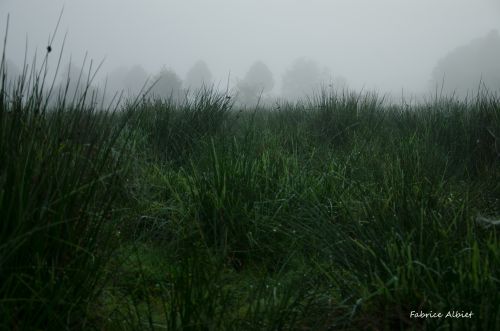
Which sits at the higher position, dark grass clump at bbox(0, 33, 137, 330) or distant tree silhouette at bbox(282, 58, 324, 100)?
distant tree silhouette at bbox(282, 58, 324, 100)

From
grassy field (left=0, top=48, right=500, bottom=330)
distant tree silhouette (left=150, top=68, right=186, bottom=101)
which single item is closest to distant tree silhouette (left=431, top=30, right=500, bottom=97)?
distant tree silhouette (left=150, top=68, right=186, bottom=101)

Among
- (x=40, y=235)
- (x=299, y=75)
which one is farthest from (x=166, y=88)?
(x=299, y=75)

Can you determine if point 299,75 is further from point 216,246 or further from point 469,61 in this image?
point 216,246

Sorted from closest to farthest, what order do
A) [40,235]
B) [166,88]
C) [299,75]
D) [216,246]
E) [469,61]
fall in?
[40,235]
[216,246]
[166,88]
[469,61]
[299,75]

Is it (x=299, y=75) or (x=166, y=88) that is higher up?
(x=299, y=75)

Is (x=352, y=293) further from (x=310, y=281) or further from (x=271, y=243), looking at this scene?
(x=271, y=243)

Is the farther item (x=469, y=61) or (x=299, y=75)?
(x=299, y=75)

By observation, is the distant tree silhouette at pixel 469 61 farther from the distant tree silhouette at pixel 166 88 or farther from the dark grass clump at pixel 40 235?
the dark grass clump at pixel 40 235

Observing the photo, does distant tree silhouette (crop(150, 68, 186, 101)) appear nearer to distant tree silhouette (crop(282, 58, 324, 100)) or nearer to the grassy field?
the grassy field

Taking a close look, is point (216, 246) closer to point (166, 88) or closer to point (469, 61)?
point (166, 88)

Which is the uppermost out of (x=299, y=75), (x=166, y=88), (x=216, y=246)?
(x=299, y=75)

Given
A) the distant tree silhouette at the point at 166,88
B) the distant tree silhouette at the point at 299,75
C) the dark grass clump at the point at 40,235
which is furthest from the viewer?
the distant tree silhouette at the point at 299,75

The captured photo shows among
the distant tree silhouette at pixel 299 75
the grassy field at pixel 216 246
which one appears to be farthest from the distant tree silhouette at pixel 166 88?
the distant tree silhouette at pixel 299 75

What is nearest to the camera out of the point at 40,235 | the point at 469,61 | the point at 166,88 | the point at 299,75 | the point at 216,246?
the point at 40,235
